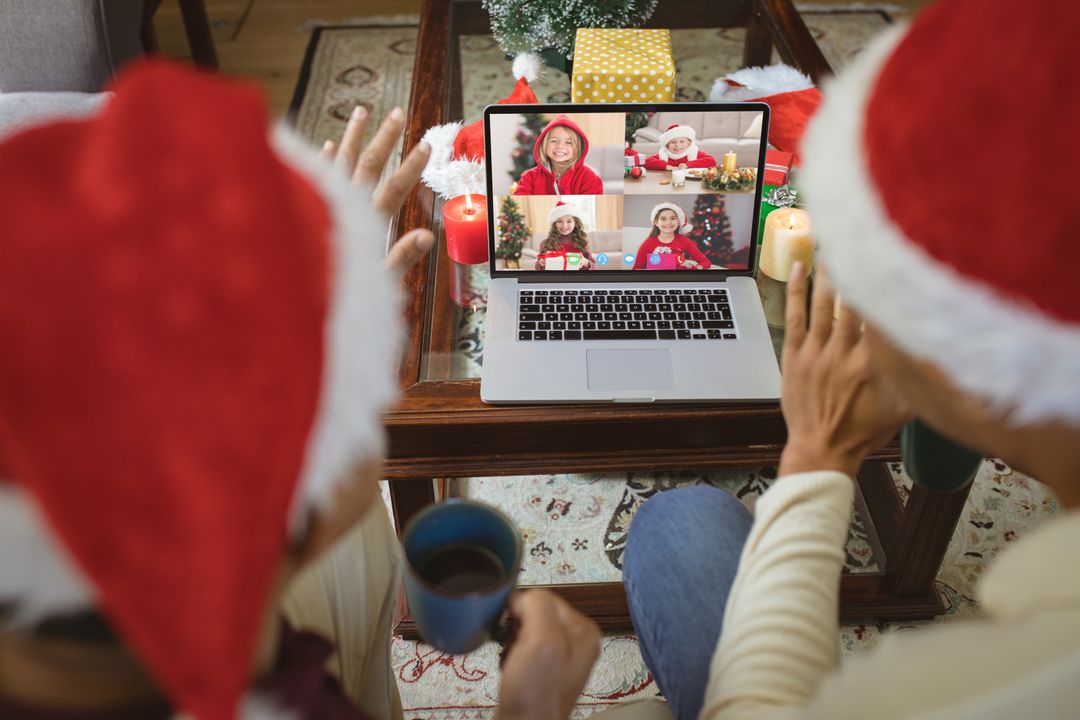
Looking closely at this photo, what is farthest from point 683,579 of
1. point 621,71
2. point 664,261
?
point 621,71

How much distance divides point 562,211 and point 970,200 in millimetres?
697

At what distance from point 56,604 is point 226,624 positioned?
0.28 ft

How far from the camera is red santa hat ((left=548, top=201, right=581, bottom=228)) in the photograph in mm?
1130

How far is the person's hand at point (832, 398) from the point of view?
0.77 meters

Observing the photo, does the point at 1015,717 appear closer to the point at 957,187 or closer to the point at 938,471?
the point at 957,187

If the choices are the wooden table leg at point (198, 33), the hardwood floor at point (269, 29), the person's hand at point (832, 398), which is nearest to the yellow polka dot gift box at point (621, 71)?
the person's hand at point (832, 398)

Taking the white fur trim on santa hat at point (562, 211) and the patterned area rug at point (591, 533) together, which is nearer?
the white fur trim on santa hat at point (562, 211)

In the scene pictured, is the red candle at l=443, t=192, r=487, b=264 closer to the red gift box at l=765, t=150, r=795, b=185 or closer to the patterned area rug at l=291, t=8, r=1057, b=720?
the patterned area rug at l=291, t=8, r=1057, b=720

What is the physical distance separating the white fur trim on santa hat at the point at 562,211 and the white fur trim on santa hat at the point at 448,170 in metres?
0.19

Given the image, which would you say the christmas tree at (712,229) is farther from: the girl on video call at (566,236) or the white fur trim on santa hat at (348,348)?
the white fur trim on santa hat at (348,348)

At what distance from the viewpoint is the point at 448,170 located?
133cm

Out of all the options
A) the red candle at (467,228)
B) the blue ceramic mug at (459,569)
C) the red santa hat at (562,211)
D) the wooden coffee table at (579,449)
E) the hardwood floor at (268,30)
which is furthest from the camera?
the hardwood floor at (268,30)

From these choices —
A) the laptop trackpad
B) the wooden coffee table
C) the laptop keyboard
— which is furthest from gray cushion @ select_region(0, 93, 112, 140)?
the laptop trackpad

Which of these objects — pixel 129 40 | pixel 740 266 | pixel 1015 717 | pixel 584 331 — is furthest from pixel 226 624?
pixel 129 40
